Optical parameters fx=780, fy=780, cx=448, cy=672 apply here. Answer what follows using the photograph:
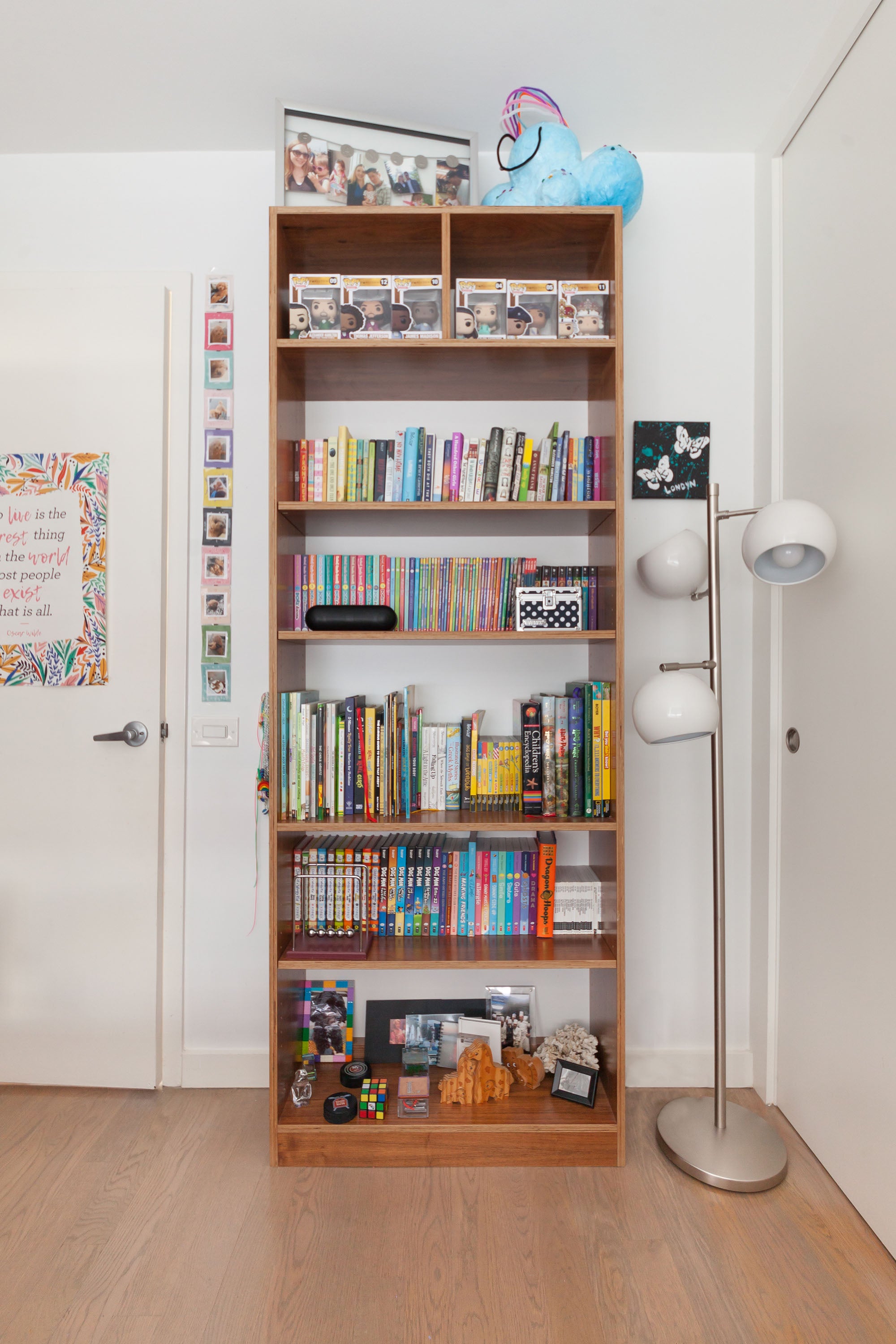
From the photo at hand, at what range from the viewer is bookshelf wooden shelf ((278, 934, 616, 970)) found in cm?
184

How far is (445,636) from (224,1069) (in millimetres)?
1405

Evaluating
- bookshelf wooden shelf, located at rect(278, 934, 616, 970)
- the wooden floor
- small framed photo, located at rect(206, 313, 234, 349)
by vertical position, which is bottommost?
the wooden floor

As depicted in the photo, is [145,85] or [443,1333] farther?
[145,85]

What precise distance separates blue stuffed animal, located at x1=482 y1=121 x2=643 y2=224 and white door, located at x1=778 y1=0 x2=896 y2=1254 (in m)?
0.46

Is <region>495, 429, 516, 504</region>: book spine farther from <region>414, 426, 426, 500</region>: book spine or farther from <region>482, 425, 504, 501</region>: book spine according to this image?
<region>414, 426, 426, 500</region>: book spine

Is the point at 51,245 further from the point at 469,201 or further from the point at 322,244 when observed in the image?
the point at 469,201

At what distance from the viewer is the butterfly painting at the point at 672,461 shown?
2.19 meters

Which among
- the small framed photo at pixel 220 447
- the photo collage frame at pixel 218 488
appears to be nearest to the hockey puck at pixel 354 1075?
the photo collage frame at pixel 218 488

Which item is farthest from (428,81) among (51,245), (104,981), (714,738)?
(104,981)

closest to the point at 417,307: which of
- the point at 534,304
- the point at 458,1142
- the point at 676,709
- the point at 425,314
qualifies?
the point at 425,314

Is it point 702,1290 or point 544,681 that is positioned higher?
point 544,681

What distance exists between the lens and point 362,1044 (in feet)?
7.22

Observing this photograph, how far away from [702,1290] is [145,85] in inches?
117

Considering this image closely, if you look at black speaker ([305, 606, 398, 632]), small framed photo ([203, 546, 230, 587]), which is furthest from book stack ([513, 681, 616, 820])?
small framed photo ([203, 546, 230, 587])
